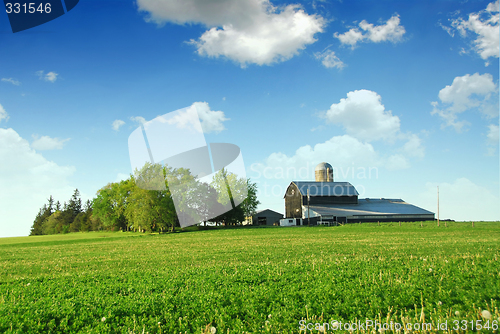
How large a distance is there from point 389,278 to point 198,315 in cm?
459

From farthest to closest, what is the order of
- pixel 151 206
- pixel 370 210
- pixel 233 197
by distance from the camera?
pixel 233 197 → pixel 370 210 → pixel 151 206

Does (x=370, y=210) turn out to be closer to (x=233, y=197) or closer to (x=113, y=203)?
(x=233, y=197)

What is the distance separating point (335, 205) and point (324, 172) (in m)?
11.7

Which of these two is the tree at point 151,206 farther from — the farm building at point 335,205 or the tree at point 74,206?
the tree at point 74,206

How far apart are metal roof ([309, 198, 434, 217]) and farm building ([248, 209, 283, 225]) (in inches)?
984

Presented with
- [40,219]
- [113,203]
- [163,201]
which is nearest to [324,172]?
[163,201]

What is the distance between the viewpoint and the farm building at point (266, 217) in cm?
9731

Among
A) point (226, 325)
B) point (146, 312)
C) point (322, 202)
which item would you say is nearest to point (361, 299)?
point (226, 325)

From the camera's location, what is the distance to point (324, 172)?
Answer: 282ft

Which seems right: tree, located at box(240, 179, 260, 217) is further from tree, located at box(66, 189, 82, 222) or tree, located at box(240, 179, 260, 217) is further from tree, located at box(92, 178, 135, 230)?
tree, located at box(66, 189, 82, 222)

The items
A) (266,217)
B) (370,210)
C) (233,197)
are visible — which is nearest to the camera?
(370,210)

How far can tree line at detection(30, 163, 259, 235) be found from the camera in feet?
198

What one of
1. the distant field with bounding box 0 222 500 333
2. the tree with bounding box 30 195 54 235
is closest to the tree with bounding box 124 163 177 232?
the distant field with bounding box 0 222 500 333

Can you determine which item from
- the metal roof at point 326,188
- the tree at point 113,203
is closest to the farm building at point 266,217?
the metal roof at point 326,188
